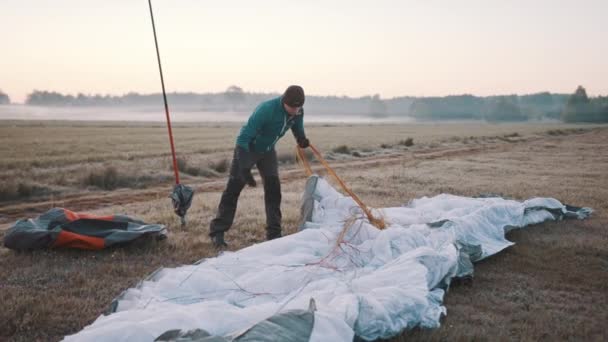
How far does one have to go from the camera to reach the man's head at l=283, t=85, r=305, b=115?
6230 millimetres

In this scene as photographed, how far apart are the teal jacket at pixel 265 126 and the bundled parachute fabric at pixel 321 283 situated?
100 centimetres

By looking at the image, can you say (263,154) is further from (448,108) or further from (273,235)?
(448,108)

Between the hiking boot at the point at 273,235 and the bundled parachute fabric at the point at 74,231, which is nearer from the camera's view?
the bundled parachute fabric at the point at 74,231

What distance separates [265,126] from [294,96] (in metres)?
0.59

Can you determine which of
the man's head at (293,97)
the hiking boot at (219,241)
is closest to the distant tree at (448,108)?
the man's head at (293,97)

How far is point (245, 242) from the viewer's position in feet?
22.2

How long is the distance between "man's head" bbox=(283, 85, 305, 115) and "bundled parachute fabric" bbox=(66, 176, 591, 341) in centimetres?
137

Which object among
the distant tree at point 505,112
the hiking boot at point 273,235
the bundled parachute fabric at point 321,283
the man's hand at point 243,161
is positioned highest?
the man's hand at point 243,161

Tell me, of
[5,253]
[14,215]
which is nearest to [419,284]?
[5,253]

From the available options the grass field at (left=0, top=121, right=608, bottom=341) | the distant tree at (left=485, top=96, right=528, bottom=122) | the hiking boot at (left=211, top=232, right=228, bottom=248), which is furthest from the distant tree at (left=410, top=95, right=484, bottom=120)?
the hiking boot at (left=211, top=232, right=228, bottom=248)

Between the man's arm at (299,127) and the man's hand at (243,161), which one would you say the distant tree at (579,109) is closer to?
the man's arm at (299,127)

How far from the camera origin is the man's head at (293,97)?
623cm

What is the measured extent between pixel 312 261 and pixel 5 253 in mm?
3598

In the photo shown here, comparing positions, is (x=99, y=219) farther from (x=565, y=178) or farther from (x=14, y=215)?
(x=565, y=178)
